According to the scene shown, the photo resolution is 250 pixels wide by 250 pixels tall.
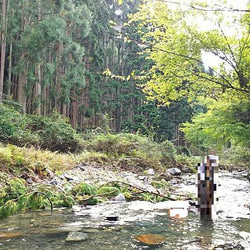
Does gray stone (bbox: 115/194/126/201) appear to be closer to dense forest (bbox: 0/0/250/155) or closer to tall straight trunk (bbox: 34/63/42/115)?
dense forest (bbox: 0/0/250/155)

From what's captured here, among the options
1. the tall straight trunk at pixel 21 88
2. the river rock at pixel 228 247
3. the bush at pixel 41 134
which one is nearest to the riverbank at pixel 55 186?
the river rock at pixel 228 247

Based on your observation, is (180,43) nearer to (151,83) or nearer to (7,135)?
(151,83)

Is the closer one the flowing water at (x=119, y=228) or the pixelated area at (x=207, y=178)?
the pixelated area at (x=207, y=178)

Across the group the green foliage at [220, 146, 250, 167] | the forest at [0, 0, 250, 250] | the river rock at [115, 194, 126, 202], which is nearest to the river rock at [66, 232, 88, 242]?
the forest at [0, 0, 250, 250]

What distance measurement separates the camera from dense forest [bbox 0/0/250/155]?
6.08 metres

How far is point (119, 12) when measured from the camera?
3678cm

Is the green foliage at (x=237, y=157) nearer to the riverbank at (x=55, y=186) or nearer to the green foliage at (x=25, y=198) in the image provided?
the riverbank at (x=55, y=186)

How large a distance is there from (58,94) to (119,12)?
22142 mm

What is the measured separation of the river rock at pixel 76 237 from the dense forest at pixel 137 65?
184cm

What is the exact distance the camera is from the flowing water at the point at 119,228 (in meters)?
2.65

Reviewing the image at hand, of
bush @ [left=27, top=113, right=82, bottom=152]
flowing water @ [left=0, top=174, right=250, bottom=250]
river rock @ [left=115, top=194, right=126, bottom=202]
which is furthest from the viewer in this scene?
bush @ [left=27, top=113, right=82, bottom=152]

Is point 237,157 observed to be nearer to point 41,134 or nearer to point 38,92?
point 41,134

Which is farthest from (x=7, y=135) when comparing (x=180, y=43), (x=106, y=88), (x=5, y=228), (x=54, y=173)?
(x=106, y=88)

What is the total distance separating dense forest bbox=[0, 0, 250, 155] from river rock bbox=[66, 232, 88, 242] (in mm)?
1839
